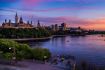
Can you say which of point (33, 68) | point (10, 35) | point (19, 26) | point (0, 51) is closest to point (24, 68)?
point (33, 68)

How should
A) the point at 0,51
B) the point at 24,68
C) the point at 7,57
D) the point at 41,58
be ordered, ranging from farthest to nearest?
the point at 0,51, the point at 41,58, the point at 7,57, the point at 24,68

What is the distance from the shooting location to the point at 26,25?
162875 millimetres

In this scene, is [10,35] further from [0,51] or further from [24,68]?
[24,68]

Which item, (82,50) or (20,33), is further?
(20,33)

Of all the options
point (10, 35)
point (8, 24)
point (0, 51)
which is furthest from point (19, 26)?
point (0, 51)

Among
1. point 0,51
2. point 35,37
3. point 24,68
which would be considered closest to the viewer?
point 24,68

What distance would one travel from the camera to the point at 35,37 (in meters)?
134

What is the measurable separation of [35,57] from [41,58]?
66 centimetres

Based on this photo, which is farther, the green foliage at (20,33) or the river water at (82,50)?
the green foliage at (20,33)

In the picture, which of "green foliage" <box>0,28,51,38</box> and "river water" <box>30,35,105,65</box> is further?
"green foliage" <box>0,28,51,38</box>

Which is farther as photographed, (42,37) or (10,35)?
(42,37)

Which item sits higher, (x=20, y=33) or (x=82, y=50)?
(x=20, y=33)

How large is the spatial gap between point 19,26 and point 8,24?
6234 millimetres

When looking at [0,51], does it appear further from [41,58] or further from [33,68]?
[33,68]
